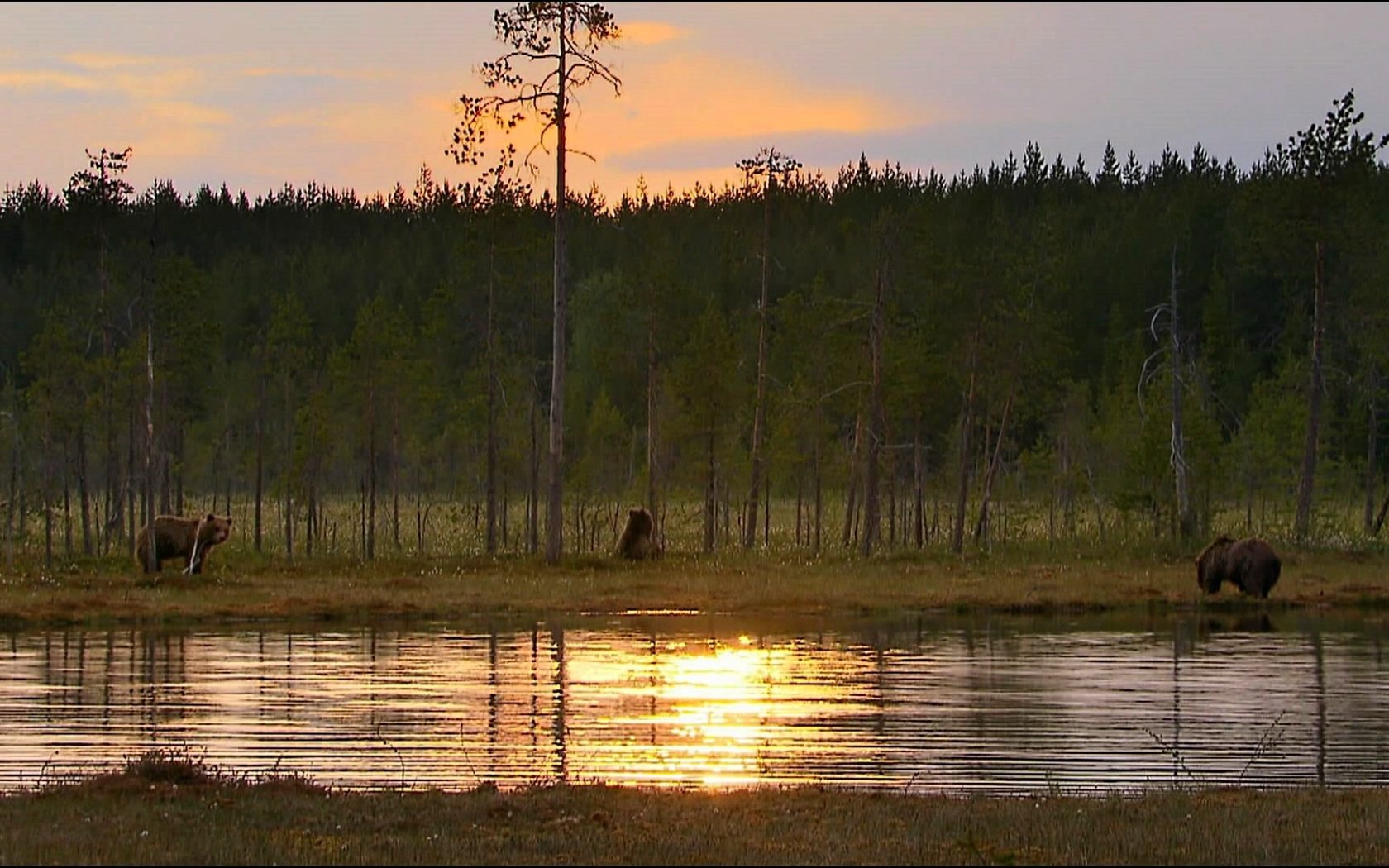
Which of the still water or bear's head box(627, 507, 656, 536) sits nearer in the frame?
the still water

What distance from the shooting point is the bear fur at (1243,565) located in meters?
34.8

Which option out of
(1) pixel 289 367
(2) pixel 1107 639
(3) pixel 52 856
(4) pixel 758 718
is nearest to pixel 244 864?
(3) pixel 52 856

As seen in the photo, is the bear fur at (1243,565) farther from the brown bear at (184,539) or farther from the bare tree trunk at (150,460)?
the bare tree trunk at (150,460)

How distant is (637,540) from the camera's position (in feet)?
142

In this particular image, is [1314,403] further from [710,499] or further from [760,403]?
[710,499]

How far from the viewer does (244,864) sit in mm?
10391

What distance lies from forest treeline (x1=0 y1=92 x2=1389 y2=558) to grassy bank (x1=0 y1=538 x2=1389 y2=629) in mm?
3363

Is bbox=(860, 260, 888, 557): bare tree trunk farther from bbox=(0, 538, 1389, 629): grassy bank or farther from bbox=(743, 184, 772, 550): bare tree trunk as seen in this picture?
bbox=(743, 184, 772, 550): bare tree trunk

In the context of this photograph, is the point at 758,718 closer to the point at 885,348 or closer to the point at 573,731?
the point at 573,731

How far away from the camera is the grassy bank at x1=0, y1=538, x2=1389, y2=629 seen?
32.2 meters

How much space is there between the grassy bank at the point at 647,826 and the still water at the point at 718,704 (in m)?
1.74

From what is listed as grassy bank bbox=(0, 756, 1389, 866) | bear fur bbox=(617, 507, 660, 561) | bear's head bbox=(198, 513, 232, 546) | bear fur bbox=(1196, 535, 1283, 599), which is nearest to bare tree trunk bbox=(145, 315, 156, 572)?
bear's head bbox=(198, 513, 232, 546)

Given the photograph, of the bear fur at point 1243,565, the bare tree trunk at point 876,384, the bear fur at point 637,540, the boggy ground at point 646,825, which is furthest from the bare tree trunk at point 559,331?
the boggy ground at point 646,825

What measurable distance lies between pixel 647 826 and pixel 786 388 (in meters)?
44.2
